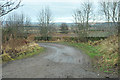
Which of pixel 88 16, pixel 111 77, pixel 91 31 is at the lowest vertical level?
pixel 111 77

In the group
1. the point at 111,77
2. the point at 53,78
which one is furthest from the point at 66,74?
the point at 111,77

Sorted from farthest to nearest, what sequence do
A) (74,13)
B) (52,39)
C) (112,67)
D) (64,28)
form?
(64,28)
(52,39)
(74,13)
(112,67)

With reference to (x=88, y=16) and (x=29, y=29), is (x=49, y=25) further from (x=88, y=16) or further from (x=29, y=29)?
(x=88, y=16)

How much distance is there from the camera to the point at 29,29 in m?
30.1

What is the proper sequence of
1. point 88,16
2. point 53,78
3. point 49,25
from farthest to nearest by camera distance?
point 49,25, point 88,16, point 53,78

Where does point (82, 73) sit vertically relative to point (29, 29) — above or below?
below

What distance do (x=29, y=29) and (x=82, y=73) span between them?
26.0 m

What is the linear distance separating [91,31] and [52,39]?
8.97 m

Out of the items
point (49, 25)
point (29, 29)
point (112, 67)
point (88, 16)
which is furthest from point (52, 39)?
point (112, 67)

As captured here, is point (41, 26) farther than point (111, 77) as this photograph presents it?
Yes

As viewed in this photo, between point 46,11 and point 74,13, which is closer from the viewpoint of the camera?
point 74,13

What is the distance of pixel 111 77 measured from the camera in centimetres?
A: 555

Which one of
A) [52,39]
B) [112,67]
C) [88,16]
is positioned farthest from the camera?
[52,39]

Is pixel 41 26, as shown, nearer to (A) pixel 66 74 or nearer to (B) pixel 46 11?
(B) pixel 46 11
